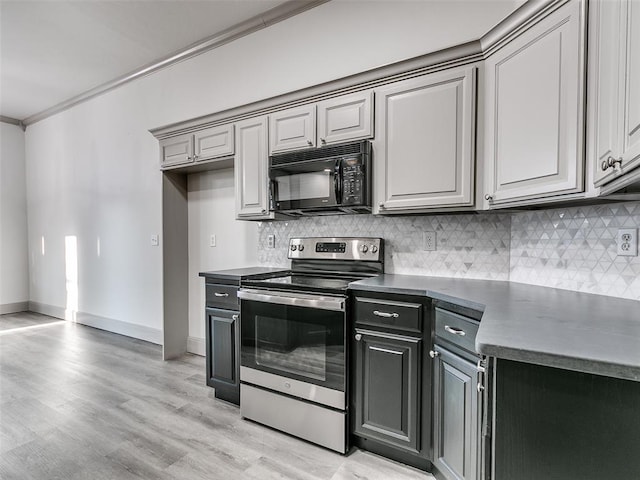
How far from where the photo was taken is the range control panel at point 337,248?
93.7 inches

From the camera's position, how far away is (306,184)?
91.7 inches

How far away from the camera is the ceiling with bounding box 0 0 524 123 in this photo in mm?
2707

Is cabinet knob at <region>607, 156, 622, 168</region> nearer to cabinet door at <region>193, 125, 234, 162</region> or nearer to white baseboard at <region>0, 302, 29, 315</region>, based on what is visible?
cabinet door at <region>193, 125, 234, 162</region>

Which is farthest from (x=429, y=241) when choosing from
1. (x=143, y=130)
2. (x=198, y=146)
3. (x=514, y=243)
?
(x=143, y=130)

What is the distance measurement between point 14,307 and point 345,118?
6.34 m

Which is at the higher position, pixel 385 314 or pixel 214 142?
pixel 214 142

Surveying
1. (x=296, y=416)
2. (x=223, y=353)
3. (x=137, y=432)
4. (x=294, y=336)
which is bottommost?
(x=137, y=432)

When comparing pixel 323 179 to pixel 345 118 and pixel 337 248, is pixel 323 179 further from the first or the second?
pixel 337 248

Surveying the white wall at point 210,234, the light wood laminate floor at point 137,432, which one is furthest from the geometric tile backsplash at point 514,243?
the light wood laminate floor at point 137,432

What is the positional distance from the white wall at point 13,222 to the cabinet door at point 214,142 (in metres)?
4.49

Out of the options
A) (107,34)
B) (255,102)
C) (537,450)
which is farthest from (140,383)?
(107,34)

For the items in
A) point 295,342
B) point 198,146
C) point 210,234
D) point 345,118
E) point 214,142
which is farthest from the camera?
point 210,234

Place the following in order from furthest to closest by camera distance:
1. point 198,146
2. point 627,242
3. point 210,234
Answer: point 210,234
point 198,146
point 627,242

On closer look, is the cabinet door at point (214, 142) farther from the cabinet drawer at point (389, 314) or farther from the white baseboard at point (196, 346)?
the white baseboard at point (196, 346)
